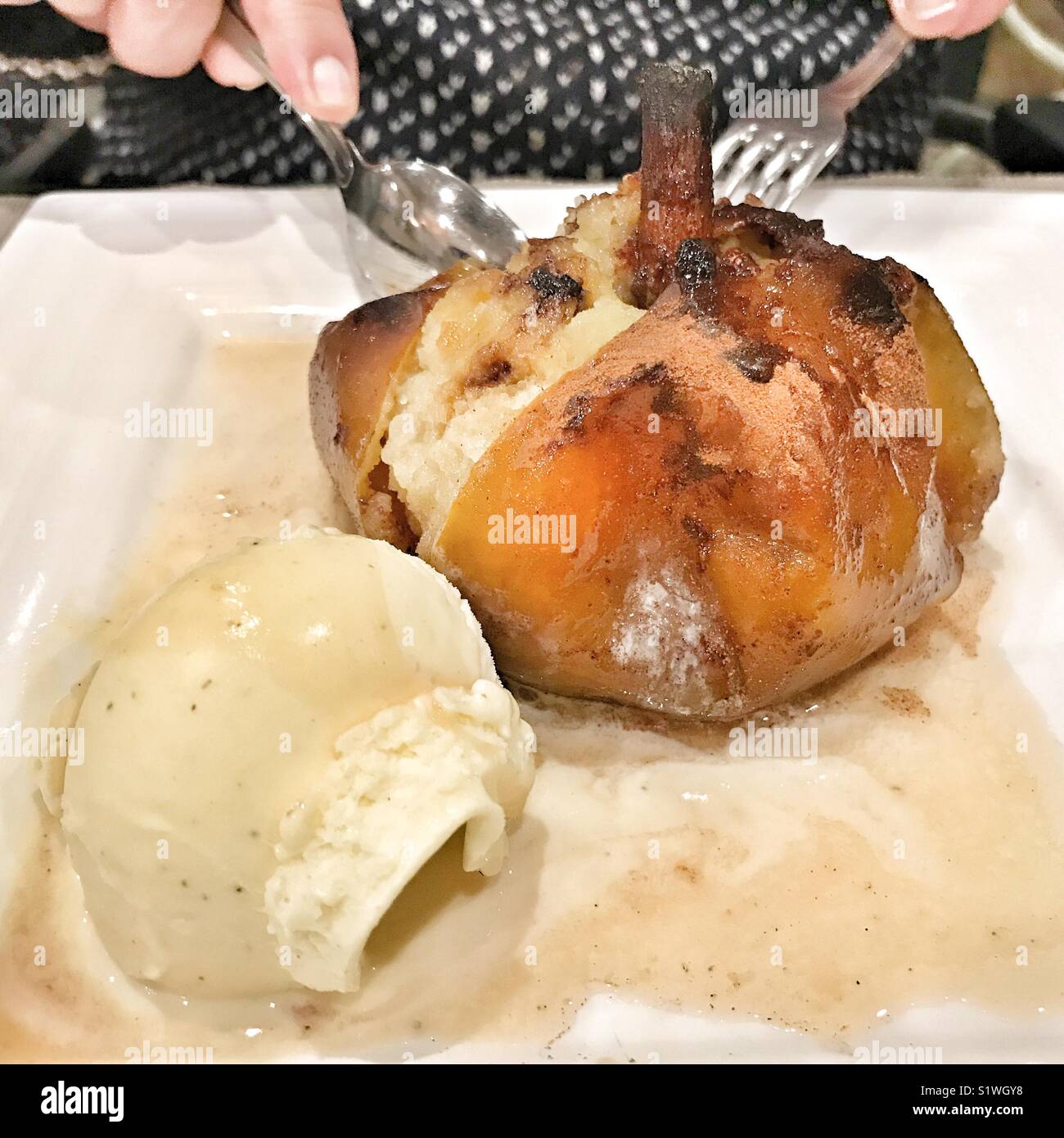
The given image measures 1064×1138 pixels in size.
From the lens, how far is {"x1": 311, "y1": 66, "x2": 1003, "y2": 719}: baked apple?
3.15 feet

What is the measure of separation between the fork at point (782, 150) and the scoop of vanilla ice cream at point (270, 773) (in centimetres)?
101

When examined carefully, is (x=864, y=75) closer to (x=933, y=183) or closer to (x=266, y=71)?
(x=933, y=183)

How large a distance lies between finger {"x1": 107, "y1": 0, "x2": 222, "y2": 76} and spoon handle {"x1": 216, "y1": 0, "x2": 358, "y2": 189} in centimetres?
2

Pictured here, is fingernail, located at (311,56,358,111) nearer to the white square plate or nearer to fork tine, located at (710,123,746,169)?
the white square plate

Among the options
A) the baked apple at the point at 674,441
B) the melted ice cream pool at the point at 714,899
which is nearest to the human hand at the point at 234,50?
the baked apple at the point at 674,441

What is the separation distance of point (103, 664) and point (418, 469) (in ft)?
1.14

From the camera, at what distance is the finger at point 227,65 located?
5.42ft

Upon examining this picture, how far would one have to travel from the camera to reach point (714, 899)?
968 mm

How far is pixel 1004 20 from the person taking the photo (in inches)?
84.8

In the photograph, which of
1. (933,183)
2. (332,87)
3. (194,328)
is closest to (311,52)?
(332,87)

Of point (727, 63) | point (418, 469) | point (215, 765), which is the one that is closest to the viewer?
point (215, 765)

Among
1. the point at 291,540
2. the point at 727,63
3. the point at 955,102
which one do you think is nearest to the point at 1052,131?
the point at 955,102
